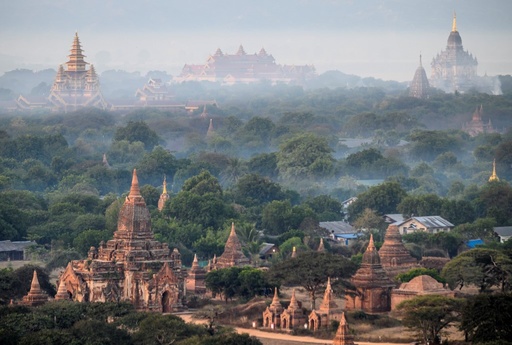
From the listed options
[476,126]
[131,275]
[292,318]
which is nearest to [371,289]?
[292,318]

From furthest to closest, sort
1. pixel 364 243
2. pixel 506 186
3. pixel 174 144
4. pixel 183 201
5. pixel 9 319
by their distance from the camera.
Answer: pixel 174 144, pixel 506 186, pixel 183 201, pixel 364 243, pixel 9 319

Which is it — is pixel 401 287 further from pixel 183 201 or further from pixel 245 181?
pixel 245 181

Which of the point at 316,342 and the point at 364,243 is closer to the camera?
the point at 316,342

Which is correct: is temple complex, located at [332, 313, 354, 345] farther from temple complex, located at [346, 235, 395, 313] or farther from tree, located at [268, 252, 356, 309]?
temple complex, located at [346, 235, 395, 313]

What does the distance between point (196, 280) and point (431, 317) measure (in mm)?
14447

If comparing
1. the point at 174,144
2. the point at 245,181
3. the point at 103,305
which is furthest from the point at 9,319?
the point at 174,144

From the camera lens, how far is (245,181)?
103m

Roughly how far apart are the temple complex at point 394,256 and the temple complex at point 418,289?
619 cm

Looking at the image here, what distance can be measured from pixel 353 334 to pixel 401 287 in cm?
719

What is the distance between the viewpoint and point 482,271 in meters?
69.1

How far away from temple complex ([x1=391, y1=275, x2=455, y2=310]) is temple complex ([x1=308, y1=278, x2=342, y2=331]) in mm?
2791

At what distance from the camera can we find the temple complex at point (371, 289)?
68625 millimetres

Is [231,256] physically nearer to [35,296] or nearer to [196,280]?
[196,280]

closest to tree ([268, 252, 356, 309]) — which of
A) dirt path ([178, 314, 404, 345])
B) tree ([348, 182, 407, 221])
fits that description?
dirt path ([178, 314, 404, 345])
